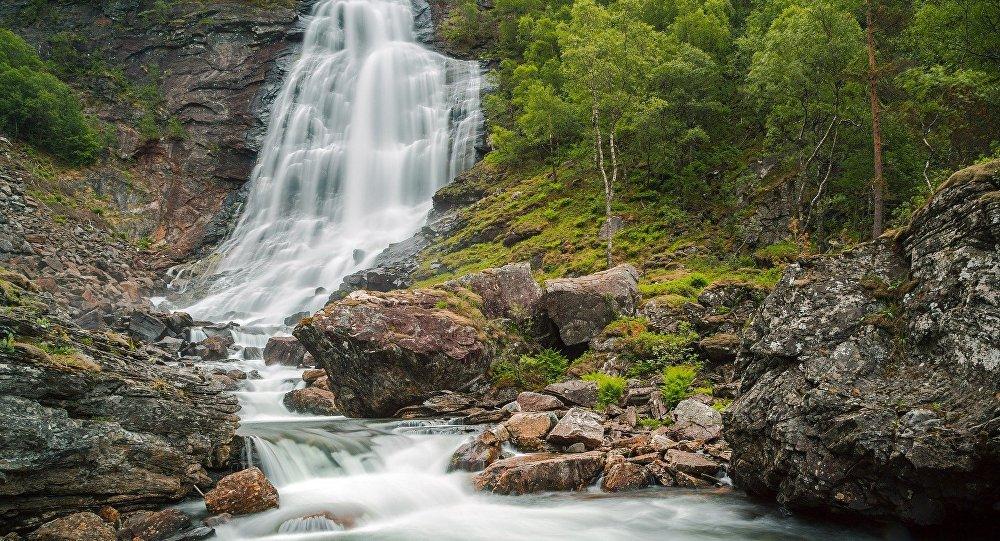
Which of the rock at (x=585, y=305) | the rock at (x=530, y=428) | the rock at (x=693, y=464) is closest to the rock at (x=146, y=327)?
the rock at (x=585, y=305)

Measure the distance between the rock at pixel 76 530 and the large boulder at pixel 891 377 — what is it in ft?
29.4

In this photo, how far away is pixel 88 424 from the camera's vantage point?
28.1 feet

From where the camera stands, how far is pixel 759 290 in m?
16.3

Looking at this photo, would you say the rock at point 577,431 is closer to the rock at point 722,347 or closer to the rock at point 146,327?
the rock at point 722,347

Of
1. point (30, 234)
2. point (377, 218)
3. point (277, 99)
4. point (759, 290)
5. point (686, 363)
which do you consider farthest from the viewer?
point (277, 99)

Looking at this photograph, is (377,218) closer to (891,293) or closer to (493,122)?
(493,122)

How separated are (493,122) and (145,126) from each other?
3056cm

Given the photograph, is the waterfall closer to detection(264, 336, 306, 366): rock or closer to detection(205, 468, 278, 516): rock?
detection(264, 336, 306, 366): rock

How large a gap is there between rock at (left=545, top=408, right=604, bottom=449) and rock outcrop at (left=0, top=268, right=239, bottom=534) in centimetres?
624

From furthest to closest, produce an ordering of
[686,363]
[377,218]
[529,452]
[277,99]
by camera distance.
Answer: [277,99] < [377,218] < [686,363] < [529,452]

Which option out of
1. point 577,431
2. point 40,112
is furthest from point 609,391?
point 40,112

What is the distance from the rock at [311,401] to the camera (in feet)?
59.0

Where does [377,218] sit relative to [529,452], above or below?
above

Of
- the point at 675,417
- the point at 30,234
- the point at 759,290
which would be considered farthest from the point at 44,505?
the point at 30,234
